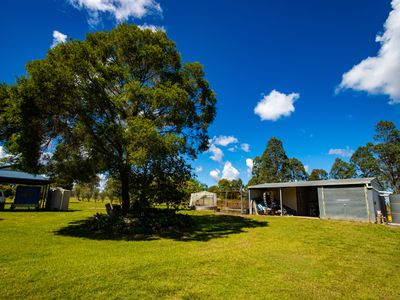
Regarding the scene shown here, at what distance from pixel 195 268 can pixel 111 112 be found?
8523 millimetres

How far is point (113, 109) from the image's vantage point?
1111 cm

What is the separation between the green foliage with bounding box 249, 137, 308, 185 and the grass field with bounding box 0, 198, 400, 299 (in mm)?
40444

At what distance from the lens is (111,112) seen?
429 inches

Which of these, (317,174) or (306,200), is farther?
(317,174)

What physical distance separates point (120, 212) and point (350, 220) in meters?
15.7

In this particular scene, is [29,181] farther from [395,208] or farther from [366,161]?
[366,161]

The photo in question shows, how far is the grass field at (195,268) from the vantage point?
13.5ft

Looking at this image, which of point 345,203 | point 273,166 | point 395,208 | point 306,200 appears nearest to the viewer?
point 395,208

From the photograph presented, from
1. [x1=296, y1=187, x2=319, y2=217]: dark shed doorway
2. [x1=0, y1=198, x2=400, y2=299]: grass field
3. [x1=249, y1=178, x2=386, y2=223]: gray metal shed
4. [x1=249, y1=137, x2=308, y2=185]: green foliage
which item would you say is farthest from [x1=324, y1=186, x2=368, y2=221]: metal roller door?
[x1=249, y1=137, x2=308, y2=185]: green foliage

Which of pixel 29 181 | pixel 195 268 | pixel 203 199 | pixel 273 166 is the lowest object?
pixel 195 268

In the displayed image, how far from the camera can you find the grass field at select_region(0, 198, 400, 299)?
413cm

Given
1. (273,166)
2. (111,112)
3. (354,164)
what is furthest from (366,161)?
(111,112)

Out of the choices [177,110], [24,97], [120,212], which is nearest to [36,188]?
[120,212]

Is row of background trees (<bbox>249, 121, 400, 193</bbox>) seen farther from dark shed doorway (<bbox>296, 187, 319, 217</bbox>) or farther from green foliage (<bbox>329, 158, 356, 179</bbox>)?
dark shed doorway (<bbox>296, 187, 319, 217</bbox>)
